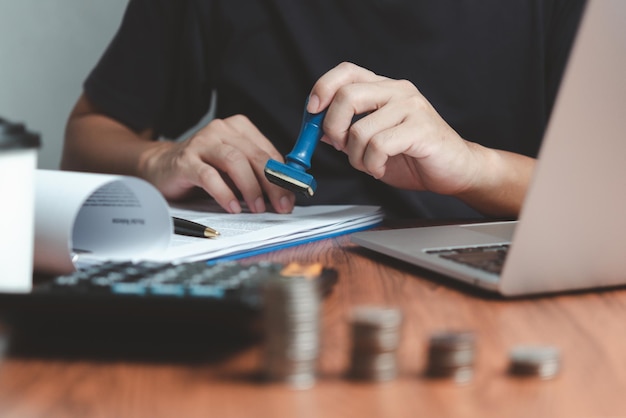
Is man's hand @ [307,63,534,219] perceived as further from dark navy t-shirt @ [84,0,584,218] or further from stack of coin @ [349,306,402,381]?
stack of coin @ [349,306,402,381]

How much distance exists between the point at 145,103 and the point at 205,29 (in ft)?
0.56

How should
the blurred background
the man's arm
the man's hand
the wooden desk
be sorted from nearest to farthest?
1. the wooden desk
2. the man's hand
3. the man's arm
4. the blurred background

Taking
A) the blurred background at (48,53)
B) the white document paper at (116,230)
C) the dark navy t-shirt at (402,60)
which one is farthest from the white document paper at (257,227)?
the blurred background at (48,53)

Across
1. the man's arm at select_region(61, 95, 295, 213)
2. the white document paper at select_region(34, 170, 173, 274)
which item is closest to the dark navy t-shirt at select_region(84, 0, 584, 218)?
the man's arm at select_region(61, 95, 295, 213)

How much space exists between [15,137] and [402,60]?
35.5 inches

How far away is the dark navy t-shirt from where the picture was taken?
128 cm

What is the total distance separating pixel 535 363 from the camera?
40 centimetres

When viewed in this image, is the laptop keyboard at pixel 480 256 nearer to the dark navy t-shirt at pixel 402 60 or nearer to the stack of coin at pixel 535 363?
the stack of coin at pixel 535 363

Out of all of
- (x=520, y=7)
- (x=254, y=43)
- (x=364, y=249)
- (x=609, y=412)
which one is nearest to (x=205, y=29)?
(x=254, y=43)

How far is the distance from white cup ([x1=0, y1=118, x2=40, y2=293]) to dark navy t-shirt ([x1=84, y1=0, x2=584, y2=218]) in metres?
0.79

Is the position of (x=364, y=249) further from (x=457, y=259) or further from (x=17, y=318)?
(x=17, y=318)

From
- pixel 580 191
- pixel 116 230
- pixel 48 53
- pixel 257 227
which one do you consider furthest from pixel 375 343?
pixel 48 53

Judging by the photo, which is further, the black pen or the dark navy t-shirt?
the dark navy t-shirt

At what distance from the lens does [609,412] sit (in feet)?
1.19
